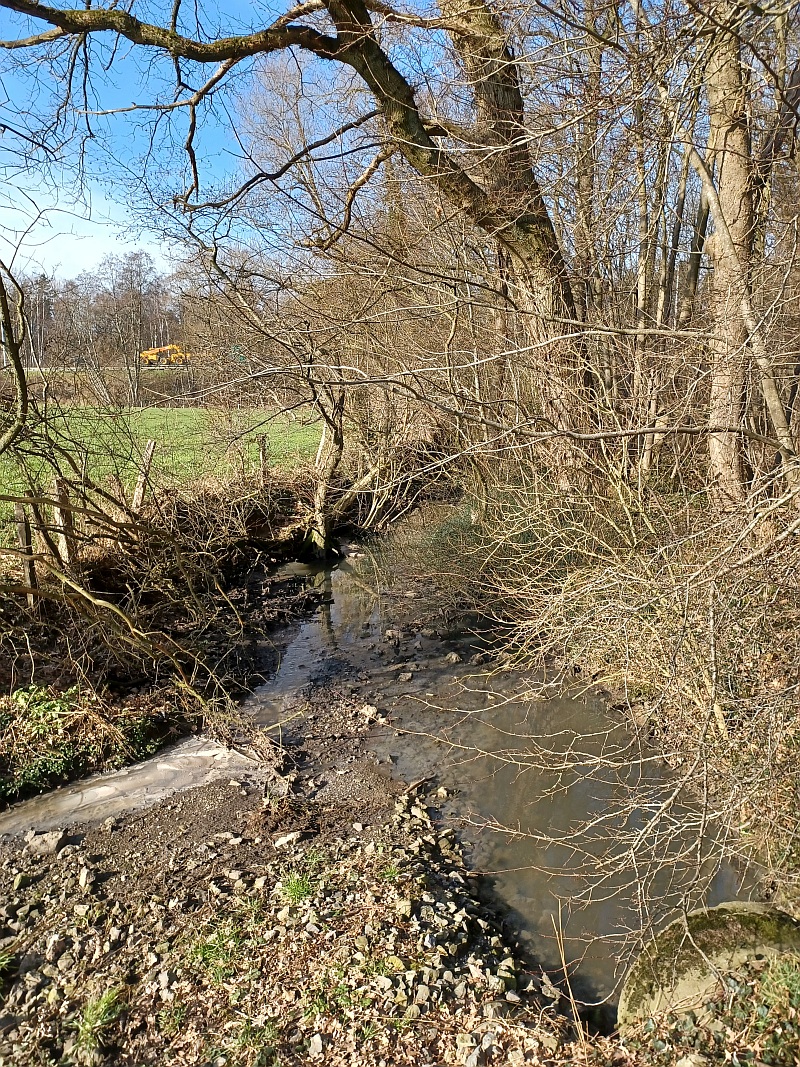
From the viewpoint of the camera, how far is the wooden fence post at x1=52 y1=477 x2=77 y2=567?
7.38 m

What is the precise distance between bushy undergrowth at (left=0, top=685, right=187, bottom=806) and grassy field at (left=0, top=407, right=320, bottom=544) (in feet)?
7.78

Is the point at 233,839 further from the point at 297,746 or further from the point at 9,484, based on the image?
the point at 9,484

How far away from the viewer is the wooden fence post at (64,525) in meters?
7.38

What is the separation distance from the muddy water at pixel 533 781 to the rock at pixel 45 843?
7.74ft

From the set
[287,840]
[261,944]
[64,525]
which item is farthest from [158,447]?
[261,944]

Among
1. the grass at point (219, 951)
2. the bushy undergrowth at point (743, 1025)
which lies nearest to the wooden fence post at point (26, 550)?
the grass at point (219, 951)

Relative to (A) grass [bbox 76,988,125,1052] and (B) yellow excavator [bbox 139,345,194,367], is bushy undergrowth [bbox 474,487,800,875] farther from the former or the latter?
(B) yellow excavator [bbox 139,345,194,367]

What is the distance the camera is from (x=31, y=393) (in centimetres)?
734

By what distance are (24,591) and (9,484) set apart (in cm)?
586

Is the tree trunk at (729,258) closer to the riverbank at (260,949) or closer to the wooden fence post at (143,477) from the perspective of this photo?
the riverbank at (260,949)

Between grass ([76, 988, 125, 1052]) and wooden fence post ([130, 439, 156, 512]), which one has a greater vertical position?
wooden fence post ([130, 439, 156, 512])

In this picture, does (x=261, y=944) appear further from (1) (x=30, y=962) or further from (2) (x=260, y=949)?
(1) (x=30, y=962)

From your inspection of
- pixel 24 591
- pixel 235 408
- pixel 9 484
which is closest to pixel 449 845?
pixel 24 591

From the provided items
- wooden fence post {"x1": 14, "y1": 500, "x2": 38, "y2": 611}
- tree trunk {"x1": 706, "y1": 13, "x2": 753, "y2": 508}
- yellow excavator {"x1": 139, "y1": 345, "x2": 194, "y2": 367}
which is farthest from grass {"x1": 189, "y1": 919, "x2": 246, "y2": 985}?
yellow excavator {"x1": 139, "y1": 345, "x2": 194, "y2": 367}
